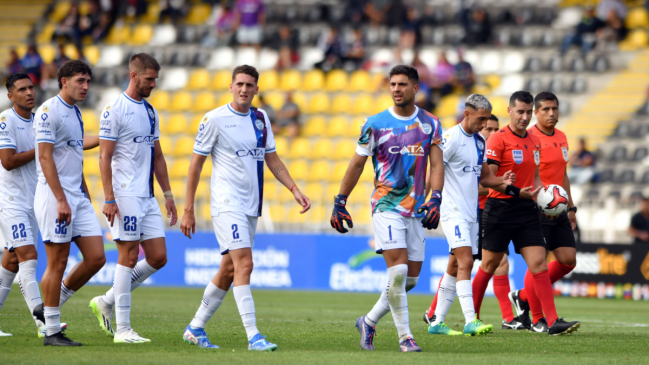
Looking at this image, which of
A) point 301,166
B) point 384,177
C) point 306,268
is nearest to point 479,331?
point 384,177

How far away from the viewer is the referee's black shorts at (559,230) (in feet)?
31.7

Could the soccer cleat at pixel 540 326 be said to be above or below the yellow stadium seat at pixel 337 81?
below

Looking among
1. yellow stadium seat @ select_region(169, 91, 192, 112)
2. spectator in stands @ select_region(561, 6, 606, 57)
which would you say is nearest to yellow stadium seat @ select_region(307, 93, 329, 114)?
yellow stadium seat @ select_region(169, 91, 192, 112)

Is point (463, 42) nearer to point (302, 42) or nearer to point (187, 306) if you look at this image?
point (302, 42)

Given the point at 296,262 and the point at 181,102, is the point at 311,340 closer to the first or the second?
the point at 296,262

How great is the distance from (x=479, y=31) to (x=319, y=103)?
5.11 metres

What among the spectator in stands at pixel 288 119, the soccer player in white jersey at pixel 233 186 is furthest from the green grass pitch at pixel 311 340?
the spectator in stands at pixel 288 119

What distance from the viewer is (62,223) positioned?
7434mm

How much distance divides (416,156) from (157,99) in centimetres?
1896

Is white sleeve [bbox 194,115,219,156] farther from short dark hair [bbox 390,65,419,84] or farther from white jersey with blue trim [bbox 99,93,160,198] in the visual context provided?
short dark hair [bbox 390,65,419,84]

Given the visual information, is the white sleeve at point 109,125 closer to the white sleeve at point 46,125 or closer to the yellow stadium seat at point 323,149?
the white sleeve at point 46,125

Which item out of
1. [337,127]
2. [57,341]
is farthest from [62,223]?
[337,127]

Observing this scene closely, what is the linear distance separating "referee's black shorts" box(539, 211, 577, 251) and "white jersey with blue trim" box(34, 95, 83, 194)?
5.16m

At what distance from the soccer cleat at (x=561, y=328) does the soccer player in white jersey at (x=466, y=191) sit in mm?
661
